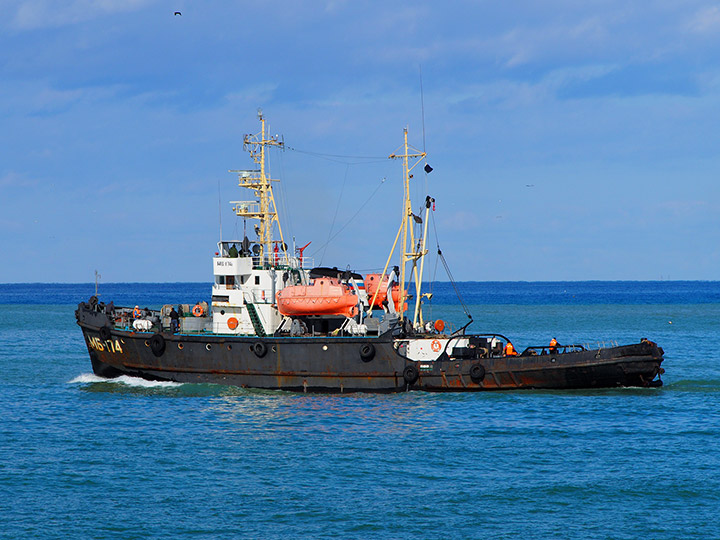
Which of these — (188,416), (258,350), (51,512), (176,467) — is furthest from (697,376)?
(51,512)

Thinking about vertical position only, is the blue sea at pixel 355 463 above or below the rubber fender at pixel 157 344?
below

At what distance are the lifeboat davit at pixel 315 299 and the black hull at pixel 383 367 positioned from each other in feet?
5.05

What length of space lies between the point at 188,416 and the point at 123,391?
22.3 feet

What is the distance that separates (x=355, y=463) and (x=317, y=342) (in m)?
9.95

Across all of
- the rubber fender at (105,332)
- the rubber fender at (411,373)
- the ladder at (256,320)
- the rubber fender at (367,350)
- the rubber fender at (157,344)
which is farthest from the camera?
the rubber fender at (105,332)

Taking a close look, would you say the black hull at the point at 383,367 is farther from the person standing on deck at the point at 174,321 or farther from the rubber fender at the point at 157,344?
the rubber fender at the point at 157,344

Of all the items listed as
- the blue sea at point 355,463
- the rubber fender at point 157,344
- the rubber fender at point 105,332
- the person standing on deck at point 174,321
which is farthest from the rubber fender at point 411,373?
the rubber fender at point 105,332

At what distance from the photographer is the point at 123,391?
3788 centimetres

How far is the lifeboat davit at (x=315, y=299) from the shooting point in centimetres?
3609

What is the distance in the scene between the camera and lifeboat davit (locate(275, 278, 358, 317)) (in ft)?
118

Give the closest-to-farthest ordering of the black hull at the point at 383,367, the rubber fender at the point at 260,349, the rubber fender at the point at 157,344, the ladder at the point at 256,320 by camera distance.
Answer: the black hull at the point at 383,367 < the rubber fender at the point at 260,349 < the ladder at the point at 256,320 < the rubber fender at the point at 157,344

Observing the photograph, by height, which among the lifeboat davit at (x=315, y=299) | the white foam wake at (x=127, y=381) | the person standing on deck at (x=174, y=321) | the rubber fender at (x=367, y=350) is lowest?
the white foam wake at (x=127, y=381)

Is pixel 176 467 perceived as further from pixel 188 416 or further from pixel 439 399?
pixel 439 399

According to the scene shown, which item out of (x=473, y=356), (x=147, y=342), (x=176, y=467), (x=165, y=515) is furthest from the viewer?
(x=147, y=342)
